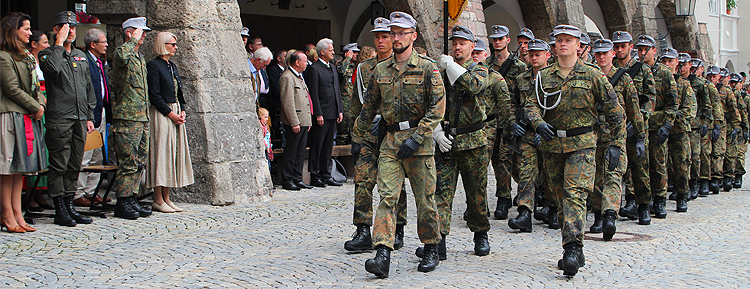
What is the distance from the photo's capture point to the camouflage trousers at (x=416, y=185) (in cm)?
519

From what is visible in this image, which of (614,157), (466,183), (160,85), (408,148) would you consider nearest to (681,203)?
(614,157)

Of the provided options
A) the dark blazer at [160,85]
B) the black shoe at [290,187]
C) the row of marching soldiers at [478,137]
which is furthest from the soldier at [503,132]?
the dark blazer at [160,85]

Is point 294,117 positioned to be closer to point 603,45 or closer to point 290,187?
point 290,187

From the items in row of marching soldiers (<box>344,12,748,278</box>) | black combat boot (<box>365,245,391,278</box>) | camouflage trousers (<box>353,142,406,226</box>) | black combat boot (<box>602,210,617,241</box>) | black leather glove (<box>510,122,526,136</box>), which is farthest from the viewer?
black leather glove (<box>510,122,526,136</box>)

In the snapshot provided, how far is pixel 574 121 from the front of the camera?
18.7ft

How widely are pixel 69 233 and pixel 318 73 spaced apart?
14.8 ft

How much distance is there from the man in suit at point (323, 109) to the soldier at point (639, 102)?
3867 millimetres

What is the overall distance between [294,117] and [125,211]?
9.63 feet

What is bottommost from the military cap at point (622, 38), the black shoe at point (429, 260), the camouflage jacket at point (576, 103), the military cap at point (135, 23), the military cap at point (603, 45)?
the black shoe at point (429, 260)

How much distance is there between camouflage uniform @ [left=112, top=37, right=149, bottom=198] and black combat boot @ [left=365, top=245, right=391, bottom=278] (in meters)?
3.36

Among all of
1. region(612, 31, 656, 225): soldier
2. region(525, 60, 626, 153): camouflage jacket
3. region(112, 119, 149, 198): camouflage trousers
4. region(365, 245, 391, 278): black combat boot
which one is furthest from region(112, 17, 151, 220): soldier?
region(612, 31, 656, 225): soldier

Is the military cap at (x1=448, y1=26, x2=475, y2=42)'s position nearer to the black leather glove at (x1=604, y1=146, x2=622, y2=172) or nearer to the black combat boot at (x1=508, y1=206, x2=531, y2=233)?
the black leather glove at (x1=604, y1=146, x2=622, y2=172)

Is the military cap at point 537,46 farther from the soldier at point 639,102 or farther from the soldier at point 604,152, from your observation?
the soldier at point 639,102

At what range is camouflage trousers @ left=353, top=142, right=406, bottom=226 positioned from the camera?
19.9ft
